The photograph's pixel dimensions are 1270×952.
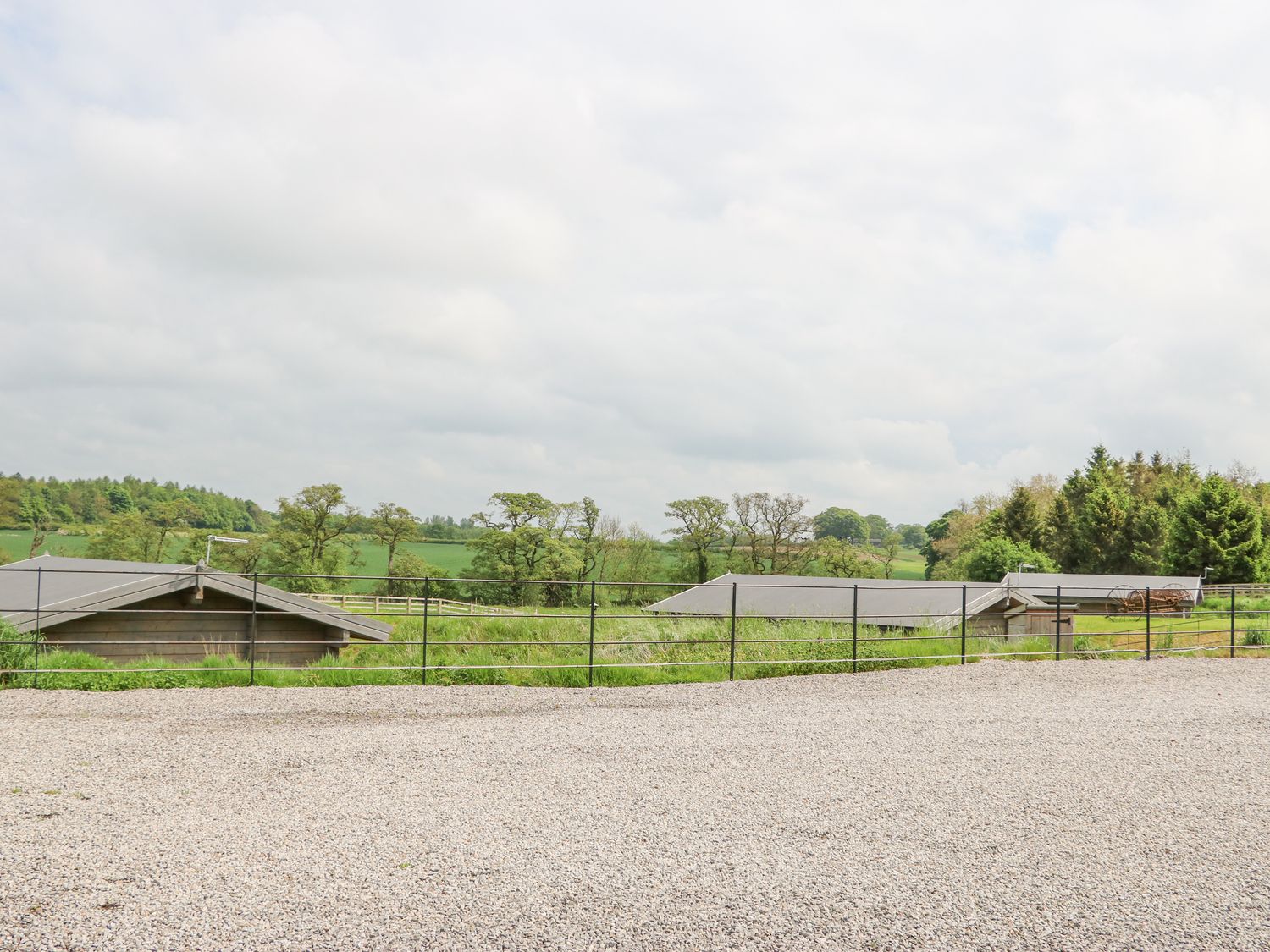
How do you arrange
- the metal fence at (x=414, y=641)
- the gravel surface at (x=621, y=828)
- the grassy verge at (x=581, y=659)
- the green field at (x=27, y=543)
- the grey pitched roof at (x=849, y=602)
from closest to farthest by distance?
the gravel surface at (x=621, y=828) → the grassy verge at (x=581, y=659) → the metal fence at (x=414, y=641) → the grey pitched roof at (x=849, y=602) → the green field at (x=27, y=543)

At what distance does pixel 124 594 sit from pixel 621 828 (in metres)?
13.2

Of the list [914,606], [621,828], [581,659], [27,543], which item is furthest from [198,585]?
[27,543]

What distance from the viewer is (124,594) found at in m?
15.6

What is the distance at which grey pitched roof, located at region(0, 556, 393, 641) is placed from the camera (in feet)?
49.2

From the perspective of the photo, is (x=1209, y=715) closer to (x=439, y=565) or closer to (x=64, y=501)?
(x=439, y=565)

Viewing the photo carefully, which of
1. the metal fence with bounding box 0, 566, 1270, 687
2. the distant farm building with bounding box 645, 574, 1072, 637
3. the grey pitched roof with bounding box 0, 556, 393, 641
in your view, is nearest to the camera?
the metal fence with bounding box 0, 566, 1270, 687

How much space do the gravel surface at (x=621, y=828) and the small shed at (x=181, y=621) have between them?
598 cm

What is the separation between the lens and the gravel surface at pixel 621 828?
427 centimetres

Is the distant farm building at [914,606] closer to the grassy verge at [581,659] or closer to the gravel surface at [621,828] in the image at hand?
the grassy verge at [581,659]

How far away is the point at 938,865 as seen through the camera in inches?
202

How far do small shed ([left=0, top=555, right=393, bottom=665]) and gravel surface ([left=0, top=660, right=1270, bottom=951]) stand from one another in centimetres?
598

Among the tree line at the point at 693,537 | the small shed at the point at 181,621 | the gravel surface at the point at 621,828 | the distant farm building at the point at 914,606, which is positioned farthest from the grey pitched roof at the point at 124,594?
the tree line at the point at 693,537

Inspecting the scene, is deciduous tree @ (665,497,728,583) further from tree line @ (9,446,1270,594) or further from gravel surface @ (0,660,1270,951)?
gravel surface @ (0,660,1270,951)

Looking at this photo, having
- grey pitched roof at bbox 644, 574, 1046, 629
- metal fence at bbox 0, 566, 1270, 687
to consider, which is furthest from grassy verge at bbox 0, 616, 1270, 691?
grey pitched roof at bbox 644, 574, 1046, 629
